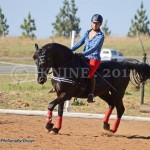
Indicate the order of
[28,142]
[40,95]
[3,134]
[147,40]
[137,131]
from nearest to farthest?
1. [28,142]
2. [3,134]
3. [137,131]
4. [40,95]
5. [147,40]

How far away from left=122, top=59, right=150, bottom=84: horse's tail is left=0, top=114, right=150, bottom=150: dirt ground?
1.22 meters

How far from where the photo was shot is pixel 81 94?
901 cm

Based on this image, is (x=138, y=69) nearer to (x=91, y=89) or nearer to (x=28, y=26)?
(x=91, y=89)

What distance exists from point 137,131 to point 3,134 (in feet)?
10.6

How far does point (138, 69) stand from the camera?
32.8ft

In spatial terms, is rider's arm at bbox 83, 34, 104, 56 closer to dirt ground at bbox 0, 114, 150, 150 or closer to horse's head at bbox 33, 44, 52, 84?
horse's head at bbox 33, 44, 52, 84

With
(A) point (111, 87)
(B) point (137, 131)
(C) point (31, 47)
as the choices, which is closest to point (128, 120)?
(B) point (137, 131)

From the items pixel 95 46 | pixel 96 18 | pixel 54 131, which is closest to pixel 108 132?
pixel 54 131

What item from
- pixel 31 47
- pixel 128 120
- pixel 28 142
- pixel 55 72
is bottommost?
pixel 31 47

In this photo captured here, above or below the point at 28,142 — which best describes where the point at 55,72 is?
above

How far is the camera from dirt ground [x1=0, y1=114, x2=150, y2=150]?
24.1ft

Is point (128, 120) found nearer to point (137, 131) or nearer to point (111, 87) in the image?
point (137, 131)

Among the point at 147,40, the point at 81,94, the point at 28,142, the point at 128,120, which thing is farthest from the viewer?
the point at 147,40

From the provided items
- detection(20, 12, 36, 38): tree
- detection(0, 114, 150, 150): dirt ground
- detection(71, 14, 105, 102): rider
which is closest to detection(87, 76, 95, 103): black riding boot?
detection(71, 14, 105, 102): rider
